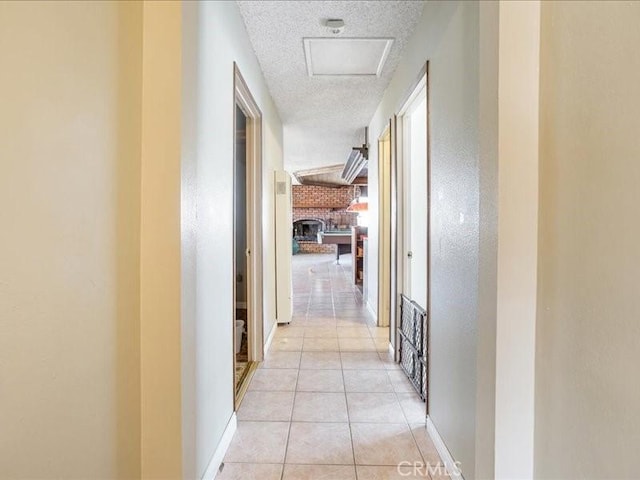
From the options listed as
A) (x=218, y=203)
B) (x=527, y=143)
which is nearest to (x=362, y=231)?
(x=218, y=203)

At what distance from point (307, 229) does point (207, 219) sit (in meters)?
12.2

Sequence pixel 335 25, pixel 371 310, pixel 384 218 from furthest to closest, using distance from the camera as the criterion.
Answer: pixel 371 310
pixel 384 218
pixel 335 25

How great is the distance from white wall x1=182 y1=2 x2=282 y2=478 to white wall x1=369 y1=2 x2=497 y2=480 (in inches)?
38.8

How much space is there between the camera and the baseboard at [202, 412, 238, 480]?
1.56 meters

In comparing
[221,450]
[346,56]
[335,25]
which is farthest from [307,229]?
[221,450]

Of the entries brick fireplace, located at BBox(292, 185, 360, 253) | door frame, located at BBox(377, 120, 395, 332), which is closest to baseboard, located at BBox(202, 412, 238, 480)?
door frame, located at BBox(377, 120, 395, 332)

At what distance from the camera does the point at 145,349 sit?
3.77 feet

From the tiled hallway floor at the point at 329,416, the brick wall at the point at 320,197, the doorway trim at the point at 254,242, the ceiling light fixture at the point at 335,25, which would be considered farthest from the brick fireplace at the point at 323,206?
the ceiling light fixture at the point at 335,25

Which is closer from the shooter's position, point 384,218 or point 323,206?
point 384,218

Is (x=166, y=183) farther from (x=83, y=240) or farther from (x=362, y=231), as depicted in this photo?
(x=362, y=231)

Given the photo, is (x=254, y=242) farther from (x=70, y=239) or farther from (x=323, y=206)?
(x=323, y=206)

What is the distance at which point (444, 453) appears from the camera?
66.8 inches

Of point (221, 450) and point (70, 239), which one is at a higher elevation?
point (70, 239)

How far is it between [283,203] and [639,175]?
3.44 meters
